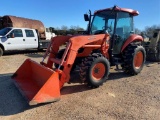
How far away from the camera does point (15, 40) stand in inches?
508

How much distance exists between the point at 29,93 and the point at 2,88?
4.63ft

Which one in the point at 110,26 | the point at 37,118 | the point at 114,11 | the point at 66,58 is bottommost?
the point at 37,118

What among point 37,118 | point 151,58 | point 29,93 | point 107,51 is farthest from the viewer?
point 151,58

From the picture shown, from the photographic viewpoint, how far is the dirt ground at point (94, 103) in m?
4.25

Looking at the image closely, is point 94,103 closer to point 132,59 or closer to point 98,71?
point 98,71

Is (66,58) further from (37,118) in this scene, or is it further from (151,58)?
(151,58)

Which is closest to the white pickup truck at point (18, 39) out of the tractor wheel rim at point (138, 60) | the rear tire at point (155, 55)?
the rear tire at point (155, 55)

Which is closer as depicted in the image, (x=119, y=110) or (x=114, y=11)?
(x=119, y=110)

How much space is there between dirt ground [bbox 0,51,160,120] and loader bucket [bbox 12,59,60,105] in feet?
0.68

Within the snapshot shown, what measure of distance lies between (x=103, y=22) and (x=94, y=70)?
2081 millimetres

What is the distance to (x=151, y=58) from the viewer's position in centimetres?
1014

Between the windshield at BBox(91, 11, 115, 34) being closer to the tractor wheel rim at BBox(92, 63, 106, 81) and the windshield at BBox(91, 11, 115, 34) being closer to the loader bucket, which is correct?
the tractor wheel rim at BBox(92, 63, 106, 81)

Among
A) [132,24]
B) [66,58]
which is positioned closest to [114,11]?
[132,24]

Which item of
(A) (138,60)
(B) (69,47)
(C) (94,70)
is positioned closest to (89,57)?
(C) (94,70)
